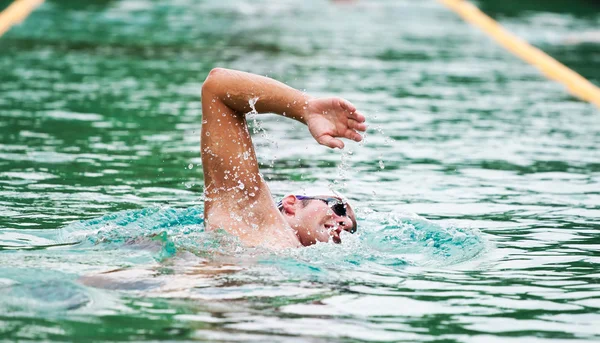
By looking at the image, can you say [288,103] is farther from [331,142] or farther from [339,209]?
[339,209]

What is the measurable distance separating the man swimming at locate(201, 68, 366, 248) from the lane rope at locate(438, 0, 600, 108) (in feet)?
21.8

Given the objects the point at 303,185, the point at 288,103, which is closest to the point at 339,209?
the point at 288,103

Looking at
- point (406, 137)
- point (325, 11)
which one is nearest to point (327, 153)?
point (406, 137)

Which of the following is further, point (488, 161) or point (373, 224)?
point (488, 161)

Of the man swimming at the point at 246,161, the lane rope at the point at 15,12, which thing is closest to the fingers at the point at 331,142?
the man swimming at the point at 246,161

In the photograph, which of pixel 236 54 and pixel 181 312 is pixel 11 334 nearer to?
pixel 181 312

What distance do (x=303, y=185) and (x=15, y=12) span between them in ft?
35.4

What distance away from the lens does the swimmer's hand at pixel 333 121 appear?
5082mm

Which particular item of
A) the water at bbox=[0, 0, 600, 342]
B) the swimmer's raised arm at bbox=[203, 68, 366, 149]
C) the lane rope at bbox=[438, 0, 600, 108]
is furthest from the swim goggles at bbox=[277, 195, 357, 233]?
the lane rope at bbox=[438, 0, 600, 108]

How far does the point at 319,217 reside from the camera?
18.4 feet

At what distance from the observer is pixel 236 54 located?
534 inches

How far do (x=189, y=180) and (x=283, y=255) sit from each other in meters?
2.65

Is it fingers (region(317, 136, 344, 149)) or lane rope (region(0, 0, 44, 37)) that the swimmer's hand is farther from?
lane rope (region(0, 0, 44, 37))

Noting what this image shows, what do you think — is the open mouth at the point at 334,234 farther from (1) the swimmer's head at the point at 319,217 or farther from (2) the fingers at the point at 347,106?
(2) the fingers at the point at 347,106
